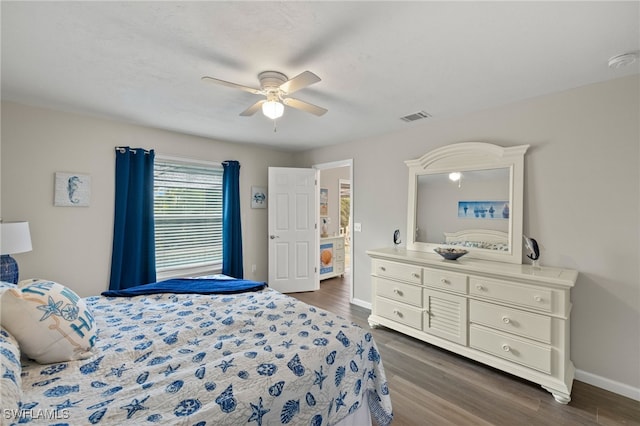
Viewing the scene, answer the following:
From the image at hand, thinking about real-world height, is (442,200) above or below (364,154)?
below

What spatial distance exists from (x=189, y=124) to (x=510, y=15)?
3.21 m

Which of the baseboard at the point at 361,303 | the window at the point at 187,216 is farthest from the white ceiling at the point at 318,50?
the baseboard at the point at 361,303

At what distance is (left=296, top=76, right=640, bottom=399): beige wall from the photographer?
2.13m

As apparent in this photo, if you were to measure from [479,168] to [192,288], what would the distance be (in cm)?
303

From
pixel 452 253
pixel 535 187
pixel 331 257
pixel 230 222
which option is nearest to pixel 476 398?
pixel 452 253

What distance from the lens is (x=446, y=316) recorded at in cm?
269

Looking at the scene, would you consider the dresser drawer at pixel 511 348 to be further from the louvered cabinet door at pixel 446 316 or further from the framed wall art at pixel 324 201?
the framed wall art at pixel 324 201

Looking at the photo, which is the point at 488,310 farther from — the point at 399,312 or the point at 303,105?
the point at 303,105

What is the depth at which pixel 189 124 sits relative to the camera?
338 centimetres

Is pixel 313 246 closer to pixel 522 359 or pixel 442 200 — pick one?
pixel 442 200

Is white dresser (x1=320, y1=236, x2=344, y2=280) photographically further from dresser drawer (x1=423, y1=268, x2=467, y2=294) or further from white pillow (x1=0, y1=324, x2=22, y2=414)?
white pillow (x1=0, y1=324, x2=22, y2=414)

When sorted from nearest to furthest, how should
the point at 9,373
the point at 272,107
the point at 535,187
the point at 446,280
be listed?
the point at 9,373
the point at 272,107
the point at 535,187
the point at 446,280

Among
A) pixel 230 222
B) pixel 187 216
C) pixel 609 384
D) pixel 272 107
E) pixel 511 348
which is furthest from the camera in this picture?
pixel 230 222

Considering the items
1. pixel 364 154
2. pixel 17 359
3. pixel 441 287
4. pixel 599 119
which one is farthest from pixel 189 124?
pixel 599 119
